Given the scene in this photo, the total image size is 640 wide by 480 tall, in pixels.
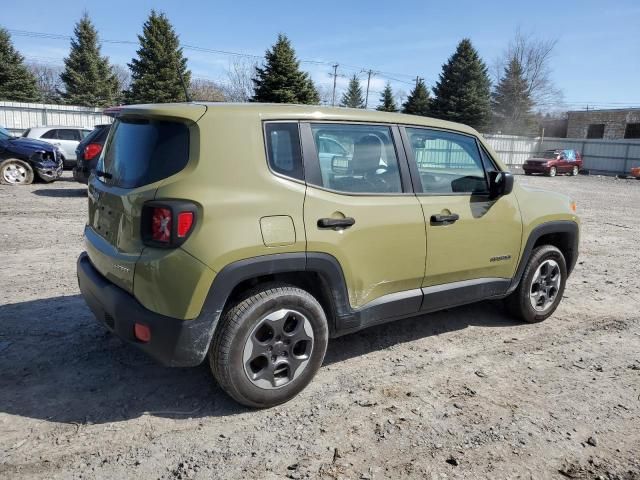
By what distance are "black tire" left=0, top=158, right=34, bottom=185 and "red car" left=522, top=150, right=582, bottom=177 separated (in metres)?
27.3

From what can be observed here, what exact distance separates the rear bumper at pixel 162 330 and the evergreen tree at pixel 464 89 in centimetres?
4131

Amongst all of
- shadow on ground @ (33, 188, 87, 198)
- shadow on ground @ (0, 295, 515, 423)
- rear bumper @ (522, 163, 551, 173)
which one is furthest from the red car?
shadow on ground @ (0, 295, 515, 423)

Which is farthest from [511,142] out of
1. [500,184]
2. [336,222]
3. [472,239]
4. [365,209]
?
[336,222]

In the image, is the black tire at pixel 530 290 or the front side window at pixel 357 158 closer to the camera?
the front side window at pixel 357 158

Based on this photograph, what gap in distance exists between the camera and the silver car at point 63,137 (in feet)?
55.2

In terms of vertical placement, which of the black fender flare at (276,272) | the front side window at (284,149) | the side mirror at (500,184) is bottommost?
the black fender flare at (276,272)

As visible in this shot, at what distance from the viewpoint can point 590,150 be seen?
36.1 meters

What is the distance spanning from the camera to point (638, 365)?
4008mm

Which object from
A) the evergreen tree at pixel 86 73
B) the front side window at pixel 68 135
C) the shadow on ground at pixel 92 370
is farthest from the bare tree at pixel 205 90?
the shadow on ground at pixel 92 370

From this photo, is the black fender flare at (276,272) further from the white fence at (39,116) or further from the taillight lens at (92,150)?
the white fence at (39,116)

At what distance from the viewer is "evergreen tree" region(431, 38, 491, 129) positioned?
4125 cm

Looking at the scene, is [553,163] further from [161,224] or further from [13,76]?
[13,76]

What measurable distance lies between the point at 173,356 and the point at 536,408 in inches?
92.2

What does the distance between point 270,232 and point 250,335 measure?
628 millimetres
